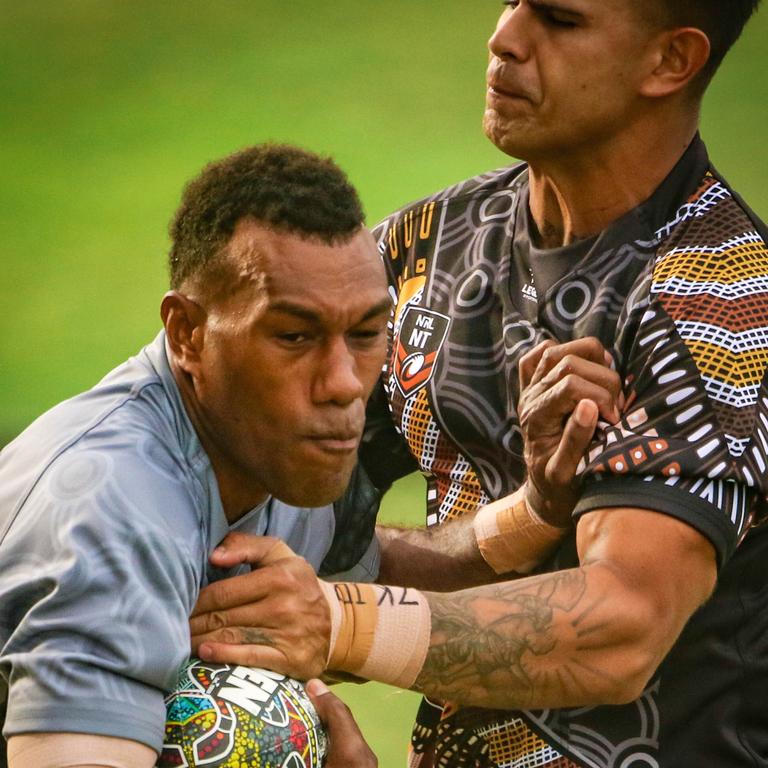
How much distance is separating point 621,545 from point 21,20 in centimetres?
1311

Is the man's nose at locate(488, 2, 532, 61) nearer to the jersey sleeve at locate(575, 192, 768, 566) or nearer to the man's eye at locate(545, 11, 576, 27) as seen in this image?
the man's eye at locate(545, 11, 576, 27)

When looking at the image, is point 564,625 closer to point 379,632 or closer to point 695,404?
point 379,632

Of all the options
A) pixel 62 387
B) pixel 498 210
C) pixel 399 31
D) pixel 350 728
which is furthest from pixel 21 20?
pixel 350 728

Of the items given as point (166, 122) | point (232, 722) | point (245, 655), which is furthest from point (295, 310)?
point (166, 122)

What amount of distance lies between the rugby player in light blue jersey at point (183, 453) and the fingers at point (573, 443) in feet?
2.02

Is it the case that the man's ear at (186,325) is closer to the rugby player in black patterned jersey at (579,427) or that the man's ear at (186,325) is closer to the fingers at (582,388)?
the rugby player in black patterned jersey at (579,427)

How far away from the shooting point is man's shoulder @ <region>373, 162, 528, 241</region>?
4.36 meters

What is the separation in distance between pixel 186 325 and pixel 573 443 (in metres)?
1.03

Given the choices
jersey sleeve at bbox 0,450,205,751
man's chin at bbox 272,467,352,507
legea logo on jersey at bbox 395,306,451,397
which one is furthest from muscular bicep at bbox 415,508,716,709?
jersey sleeve at bbox 0,450,205,751

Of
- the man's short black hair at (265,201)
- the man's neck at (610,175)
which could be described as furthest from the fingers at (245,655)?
the man's neck at (610,175)

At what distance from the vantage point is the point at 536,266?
405 cm

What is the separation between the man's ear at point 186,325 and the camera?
3.14m

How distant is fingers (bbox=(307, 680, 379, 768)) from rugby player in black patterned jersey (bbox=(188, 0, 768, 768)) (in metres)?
0.10

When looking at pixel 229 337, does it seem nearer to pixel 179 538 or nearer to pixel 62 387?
pixel 179 538
